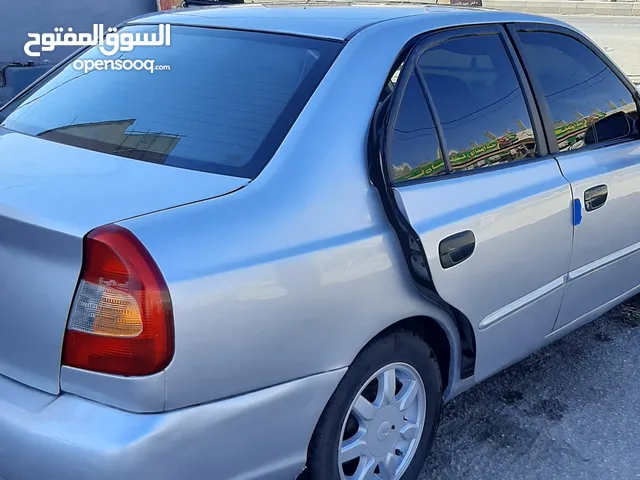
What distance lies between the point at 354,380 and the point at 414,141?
80cm

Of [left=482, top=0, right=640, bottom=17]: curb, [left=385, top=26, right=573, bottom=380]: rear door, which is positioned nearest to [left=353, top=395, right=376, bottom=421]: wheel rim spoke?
[left=385, top=26, right=573, bottom=380]: rear door

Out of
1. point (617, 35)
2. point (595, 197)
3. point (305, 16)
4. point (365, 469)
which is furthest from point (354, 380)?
point (617, 35)

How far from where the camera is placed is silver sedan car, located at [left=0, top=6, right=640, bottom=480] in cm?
183

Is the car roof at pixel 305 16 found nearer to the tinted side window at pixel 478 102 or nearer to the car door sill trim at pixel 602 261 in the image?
the tinted side window at pixel 478 102

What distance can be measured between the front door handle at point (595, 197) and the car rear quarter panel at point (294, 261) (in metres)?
1.02

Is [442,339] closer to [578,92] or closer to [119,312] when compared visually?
[119,312]

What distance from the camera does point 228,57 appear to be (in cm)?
260

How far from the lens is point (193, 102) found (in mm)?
2473

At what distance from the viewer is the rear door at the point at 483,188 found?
2.45 metres

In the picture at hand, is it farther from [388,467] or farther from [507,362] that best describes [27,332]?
[507,362]

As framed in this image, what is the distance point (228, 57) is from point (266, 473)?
1.37 metres

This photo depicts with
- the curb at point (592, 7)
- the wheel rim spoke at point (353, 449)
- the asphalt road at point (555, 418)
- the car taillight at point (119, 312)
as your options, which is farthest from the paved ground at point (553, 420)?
the curb at point (592, 7)

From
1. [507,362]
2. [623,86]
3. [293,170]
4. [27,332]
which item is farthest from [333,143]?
[623,86]

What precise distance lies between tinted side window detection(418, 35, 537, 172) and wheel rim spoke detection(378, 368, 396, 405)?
736 millimetres
